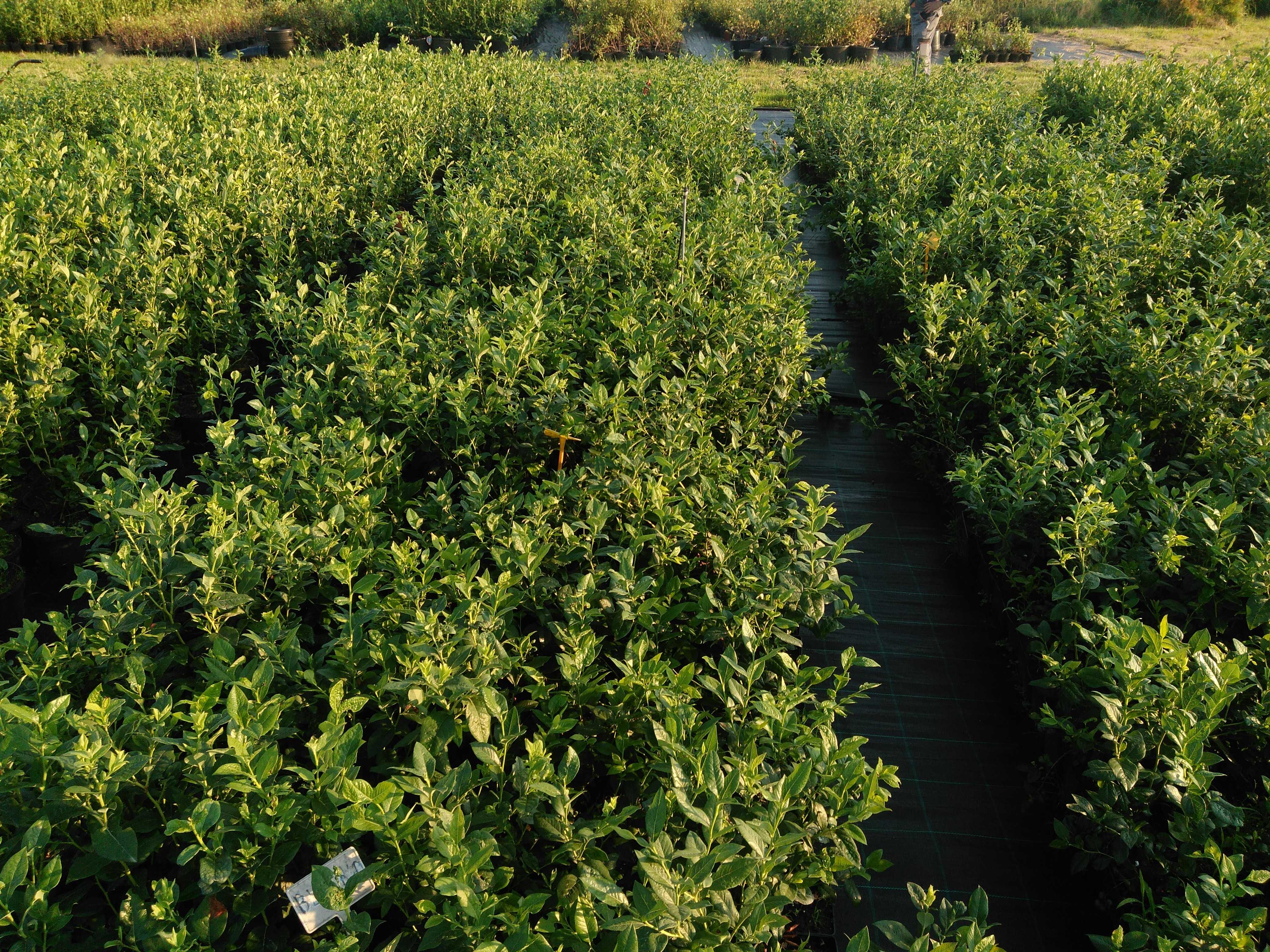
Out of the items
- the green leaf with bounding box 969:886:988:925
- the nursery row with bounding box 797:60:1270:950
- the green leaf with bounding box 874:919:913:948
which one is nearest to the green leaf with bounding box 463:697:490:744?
the green leaf with bounding box 874:919:913:948

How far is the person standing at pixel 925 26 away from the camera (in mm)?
10883

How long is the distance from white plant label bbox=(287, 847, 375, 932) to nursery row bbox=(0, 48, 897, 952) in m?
0.05

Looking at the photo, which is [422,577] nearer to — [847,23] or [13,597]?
[13,597]

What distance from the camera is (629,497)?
2934mm

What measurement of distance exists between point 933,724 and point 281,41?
1770 cm

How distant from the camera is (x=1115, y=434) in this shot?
353 centimetres

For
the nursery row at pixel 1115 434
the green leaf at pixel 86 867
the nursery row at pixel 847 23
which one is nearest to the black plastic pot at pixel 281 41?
the nursery row at pixel 847 23

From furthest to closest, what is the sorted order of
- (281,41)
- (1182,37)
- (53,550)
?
(1182,37) → (281,41) → (53,550)

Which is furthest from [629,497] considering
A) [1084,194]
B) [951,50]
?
[951,50]

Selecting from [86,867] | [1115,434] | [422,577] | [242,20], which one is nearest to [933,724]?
[1115,434]

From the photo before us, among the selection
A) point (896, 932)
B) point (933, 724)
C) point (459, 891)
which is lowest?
point (933, 724)

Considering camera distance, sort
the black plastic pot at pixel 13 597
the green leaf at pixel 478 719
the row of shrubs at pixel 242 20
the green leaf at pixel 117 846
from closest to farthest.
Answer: the green leaf at pixel 117 846, the green leaf at pixel 478 719, the black plastic pot at pixel 13 597, the row of shrubs at pixel 242 20

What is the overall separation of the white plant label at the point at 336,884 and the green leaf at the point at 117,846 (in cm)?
32

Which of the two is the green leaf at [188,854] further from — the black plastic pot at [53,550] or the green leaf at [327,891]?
the black plastic pot at [53,550]
